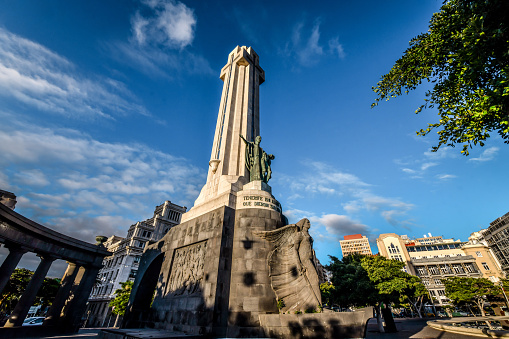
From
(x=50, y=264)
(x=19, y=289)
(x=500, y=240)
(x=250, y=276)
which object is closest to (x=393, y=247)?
(x=500, y=240)

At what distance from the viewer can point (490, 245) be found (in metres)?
68.1

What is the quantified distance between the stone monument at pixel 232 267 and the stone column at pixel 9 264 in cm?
734

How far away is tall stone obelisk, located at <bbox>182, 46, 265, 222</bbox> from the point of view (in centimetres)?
1653

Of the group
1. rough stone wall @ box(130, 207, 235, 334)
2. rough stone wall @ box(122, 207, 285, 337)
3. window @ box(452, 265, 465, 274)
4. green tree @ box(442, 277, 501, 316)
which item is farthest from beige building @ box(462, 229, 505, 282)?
rough stone wall @ box(130, 207, 235, 334)

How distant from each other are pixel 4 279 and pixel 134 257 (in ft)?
138

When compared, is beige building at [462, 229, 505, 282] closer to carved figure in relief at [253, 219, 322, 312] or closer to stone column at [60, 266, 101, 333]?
carved figure in relief at [253, 219, 322, 312]

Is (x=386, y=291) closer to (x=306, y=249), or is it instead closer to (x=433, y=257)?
(x=306, y=249)

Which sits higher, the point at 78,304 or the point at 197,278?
the point at 197,278

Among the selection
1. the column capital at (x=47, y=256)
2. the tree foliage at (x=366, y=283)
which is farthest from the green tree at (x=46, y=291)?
the tree foliage at (x=366, y=283)

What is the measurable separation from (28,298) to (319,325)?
19938mm

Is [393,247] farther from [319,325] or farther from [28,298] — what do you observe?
[28,298]

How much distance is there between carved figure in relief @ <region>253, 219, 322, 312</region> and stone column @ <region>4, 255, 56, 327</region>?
17.0 meters

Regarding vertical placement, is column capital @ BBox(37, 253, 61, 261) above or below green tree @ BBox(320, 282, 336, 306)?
above

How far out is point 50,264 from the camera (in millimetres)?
17672
